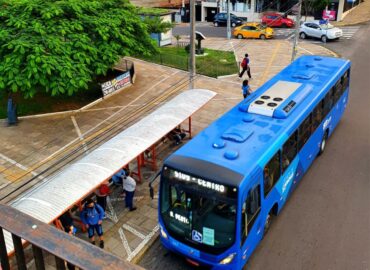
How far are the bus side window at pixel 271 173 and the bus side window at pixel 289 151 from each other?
48 centimetres

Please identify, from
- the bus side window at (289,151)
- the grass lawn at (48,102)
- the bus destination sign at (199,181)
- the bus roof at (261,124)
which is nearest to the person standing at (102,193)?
the bus roof at (261,124)

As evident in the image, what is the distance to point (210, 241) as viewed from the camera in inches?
355

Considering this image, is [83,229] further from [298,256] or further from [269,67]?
[269,67]

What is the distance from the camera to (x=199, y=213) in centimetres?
898

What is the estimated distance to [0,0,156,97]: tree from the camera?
52.6 feet

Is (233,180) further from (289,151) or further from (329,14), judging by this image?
(329,14)

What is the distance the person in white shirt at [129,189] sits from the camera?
12.0 metres

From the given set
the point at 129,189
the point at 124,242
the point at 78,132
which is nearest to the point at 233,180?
the point at 124,242

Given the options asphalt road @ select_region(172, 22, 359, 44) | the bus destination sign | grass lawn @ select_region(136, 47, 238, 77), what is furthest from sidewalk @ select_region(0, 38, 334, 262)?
asphalt road @ select_region(172, 22, 359, 44)

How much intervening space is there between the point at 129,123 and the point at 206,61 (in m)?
12.1

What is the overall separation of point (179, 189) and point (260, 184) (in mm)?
2015

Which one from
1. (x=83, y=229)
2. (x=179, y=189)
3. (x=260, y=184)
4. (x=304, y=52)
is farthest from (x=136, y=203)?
(x=304, y=52)

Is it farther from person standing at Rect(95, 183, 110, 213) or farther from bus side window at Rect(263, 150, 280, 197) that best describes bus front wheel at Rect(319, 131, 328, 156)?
person standing at Rect(95, 183, 110, 213)

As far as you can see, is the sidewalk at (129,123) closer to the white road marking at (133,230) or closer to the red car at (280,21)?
the white road marking at (133,230)
